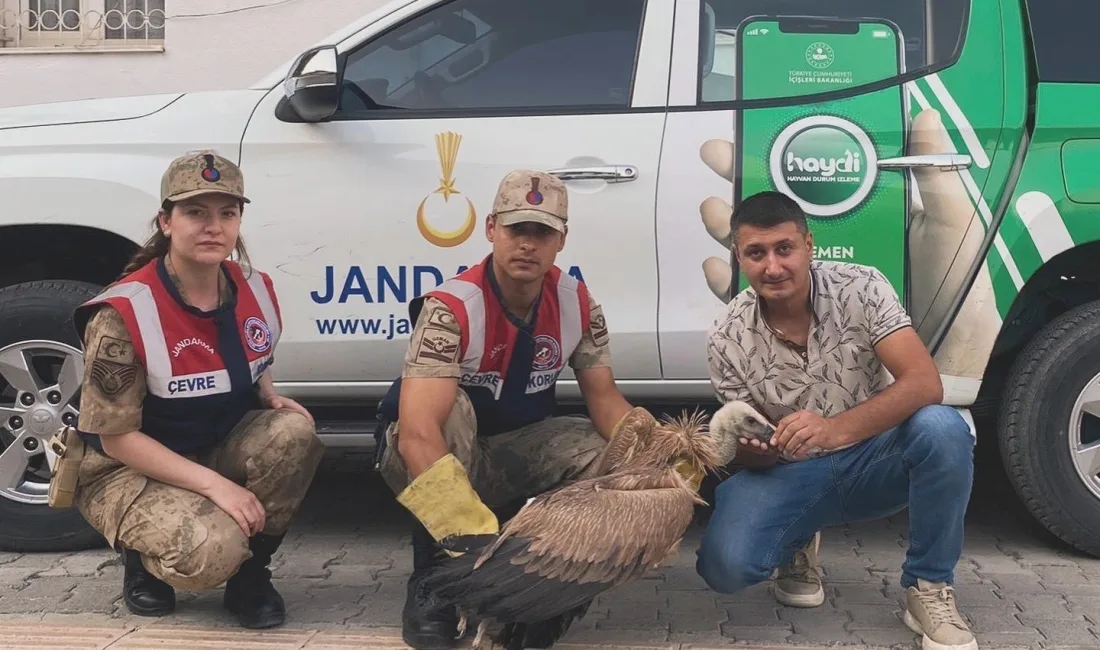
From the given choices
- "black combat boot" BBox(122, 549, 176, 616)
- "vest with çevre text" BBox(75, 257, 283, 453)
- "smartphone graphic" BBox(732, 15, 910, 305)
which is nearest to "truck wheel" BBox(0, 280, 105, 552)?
"black combat boot" BBox(122, 549, 176, 616)

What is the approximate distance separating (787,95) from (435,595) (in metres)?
1.93

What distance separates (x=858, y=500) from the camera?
2891 mm

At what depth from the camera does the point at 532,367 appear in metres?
2.96

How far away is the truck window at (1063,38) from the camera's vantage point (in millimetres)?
3453

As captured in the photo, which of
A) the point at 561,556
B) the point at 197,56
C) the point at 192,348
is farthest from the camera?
the point at 197,56

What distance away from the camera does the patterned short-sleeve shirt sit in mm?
2887

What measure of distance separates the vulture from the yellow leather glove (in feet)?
0.13

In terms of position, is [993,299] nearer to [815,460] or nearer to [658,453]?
[815,460]

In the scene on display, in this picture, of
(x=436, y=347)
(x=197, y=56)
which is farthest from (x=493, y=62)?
(x=197, y=56)

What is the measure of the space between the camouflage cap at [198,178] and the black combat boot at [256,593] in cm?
96

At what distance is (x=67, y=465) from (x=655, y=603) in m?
1.68

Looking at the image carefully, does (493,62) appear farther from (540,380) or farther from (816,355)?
(816,355)

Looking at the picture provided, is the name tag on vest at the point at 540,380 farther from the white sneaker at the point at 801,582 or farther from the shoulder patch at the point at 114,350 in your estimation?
the shoulder patch at the point at 114,350

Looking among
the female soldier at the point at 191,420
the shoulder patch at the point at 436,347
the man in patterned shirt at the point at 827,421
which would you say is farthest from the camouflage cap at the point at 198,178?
the man in patterned shirt at the point at 827,421
